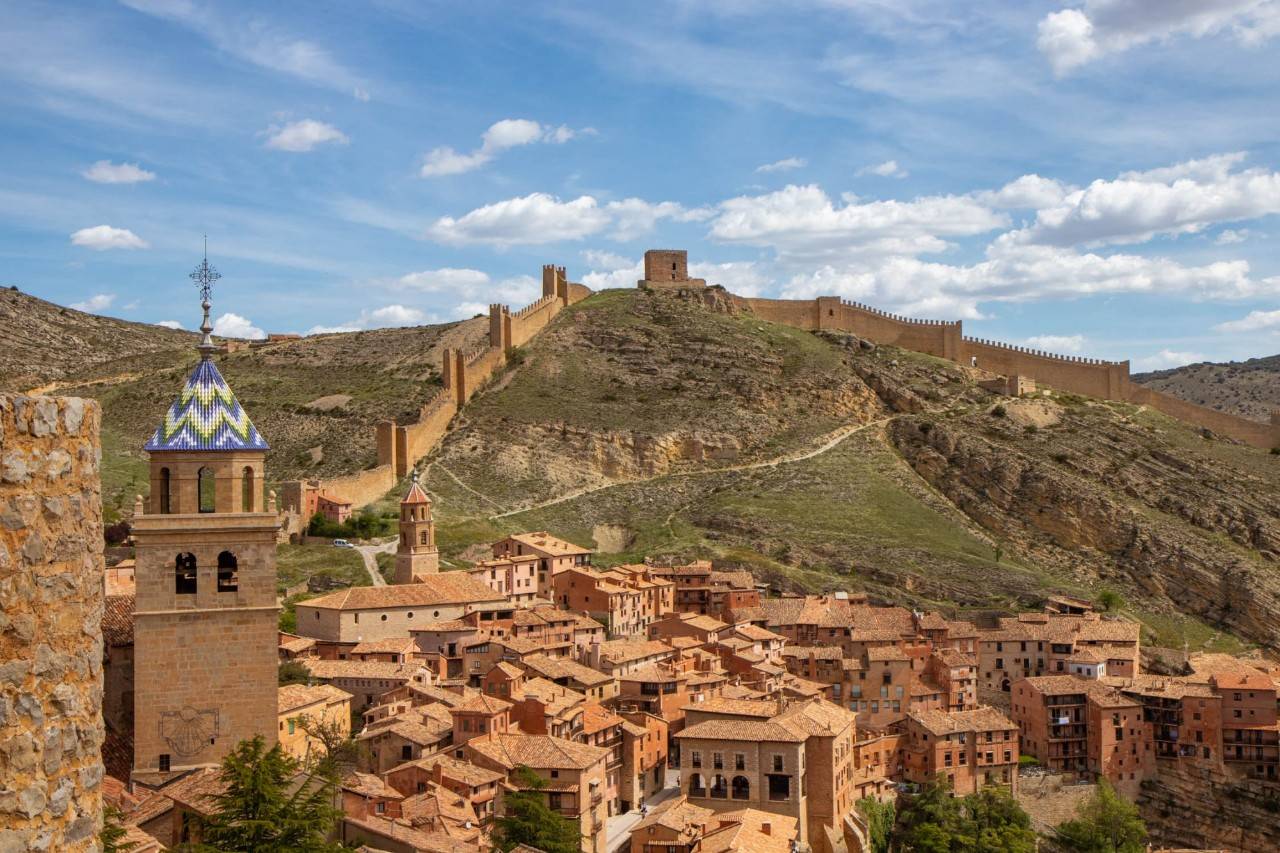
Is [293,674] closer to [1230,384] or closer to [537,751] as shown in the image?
[537,751]

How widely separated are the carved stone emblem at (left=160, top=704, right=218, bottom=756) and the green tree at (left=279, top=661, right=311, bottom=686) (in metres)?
14.9

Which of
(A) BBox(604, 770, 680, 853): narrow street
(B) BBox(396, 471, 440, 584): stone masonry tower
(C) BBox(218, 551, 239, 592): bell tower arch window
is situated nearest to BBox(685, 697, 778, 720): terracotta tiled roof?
(A) BBox(604, 770, 680, 853): narrow street

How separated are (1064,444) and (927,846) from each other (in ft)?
126

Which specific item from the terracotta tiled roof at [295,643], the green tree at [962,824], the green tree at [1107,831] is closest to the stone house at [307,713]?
the terracotta tiled roof at [295,643]

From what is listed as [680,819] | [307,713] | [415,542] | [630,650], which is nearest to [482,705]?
[307,713]

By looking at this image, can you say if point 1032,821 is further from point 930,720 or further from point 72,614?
point 72,614

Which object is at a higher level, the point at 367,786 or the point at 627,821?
the point at 367,786

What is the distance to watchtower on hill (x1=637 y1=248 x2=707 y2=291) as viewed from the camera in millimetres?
84250

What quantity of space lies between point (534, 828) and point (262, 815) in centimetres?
1207

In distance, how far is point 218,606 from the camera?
17.7m

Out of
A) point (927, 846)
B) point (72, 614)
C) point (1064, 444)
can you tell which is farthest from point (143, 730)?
point (1064, 444)

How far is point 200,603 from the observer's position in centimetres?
1767

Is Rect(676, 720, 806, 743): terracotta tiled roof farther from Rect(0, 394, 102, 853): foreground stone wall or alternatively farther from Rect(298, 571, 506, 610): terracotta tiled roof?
Rect(0, 394, 102, 853): foreground stone wall

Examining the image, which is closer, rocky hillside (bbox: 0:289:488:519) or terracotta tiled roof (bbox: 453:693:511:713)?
terracotta tiled roof (bbox: 453:693:511:713)
